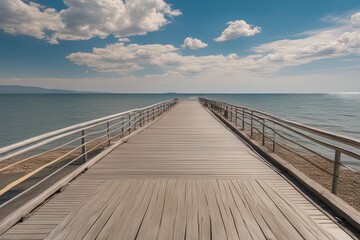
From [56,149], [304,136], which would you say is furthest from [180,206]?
[56,149]

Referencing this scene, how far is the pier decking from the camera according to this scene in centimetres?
329

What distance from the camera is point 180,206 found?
398cm

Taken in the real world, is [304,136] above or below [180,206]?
above

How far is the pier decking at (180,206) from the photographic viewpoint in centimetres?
329

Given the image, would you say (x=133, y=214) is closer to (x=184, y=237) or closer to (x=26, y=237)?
(x=184, y=237)

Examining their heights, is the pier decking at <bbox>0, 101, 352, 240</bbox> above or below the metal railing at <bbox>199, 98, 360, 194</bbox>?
below

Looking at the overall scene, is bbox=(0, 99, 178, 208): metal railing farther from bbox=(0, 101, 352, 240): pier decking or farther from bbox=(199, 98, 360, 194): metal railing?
bbox=(199, 98, 360, 194): metal railing

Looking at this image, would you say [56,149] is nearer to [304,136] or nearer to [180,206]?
[180,206]

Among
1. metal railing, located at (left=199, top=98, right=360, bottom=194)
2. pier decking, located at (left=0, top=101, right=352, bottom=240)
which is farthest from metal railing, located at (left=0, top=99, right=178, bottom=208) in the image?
metal railing, located at (left=199, top=98, right=360, bottom=194)

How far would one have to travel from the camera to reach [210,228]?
335cm

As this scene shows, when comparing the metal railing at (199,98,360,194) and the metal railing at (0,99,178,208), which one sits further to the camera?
the metal railing at (199,98,360,194)

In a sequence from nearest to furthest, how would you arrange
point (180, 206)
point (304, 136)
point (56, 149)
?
point (180, 206) → point (304, 136) → point (56, 149)

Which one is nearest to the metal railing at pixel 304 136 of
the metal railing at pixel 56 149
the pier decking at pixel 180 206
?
the pier decking at pixel 180 206

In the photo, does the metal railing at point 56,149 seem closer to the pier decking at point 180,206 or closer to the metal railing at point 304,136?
the pier decking at point 180,206
